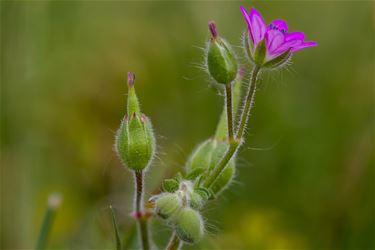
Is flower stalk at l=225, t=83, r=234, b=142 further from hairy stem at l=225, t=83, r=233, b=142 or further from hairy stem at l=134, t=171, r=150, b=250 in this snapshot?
hairy stem at l=134, t=171, r=150, b=250

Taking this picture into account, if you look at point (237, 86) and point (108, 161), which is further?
point (108, 161)

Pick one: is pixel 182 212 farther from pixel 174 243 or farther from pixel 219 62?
pixel 219 62

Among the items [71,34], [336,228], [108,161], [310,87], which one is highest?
[71,34]

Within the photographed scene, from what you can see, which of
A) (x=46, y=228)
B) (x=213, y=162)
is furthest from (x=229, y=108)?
(x=46, y=228)

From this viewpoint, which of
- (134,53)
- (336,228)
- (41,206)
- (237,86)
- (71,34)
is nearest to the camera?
(237,86)

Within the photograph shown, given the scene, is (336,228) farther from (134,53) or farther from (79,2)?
(79,2)

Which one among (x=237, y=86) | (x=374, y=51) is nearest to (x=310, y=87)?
(x=374, y=51)
